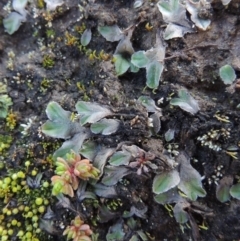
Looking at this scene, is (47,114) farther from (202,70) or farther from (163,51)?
(202,70)

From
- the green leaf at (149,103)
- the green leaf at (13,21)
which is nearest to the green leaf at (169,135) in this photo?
the green leaf at (149,103)

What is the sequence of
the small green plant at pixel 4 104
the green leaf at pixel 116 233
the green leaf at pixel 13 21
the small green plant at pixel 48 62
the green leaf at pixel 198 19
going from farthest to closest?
the green leaf at pixel 13 21, the small green plant at pixel 48 62, the small green plant at pixel 4 104, the green leaf at pixel 198 19, the green leaf at pixel 116 233

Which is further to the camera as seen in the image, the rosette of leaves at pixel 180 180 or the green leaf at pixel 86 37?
the green leaf at pixel 86 37

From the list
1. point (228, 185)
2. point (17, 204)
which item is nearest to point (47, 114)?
point (17, 204)

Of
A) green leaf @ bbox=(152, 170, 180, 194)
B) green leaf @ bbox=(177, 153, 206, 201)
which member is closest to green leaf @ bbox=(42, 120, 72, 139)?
green leaf @ bbox=(152, 170, 180, 194)

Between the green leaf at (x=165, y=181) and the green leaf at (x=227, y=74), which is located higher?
the green leaf at (x=227, y=74)

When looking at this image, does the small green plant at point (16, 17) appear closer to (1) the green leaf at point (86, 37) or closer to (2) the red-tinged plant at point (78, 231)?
(1) the green leaf at point (86, 37)

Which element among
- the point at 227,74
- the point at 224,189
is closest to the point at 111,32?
the point at 227,74

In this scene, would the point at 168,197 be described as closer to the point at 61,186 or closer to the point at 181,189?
the point at 181,189

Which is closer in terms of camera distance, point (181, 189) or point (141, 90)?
point (181, 189)
